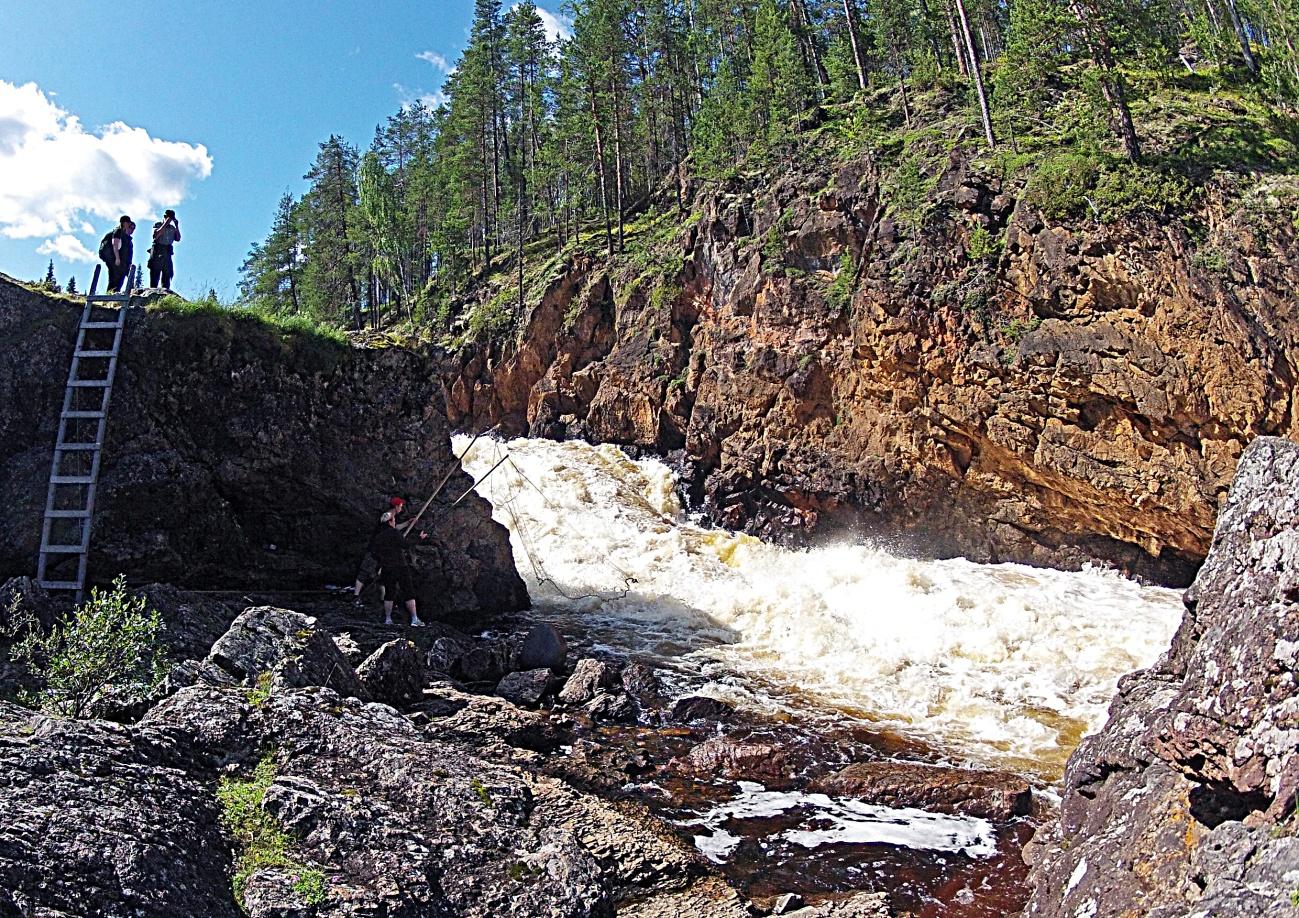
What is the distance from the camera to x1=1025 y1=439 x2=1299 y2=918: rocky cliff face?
353cm

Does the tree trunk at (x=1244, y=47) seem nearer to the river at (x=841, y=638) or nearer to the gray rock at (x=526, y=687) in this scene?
the river at (x=841, y=638)

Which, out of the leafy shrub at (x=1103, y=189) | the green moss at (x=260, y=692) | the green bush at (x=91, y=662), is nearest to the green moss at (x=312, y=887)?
the green moss at (x=260, y=692)

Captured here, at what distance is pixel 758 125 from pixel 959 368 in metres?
21.8

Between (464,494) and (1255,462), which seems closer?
(1255,462)

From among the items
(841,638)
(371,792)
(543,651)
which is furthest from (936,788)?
(543,651)

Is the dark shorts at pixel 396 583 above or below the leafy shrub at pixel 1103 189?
below

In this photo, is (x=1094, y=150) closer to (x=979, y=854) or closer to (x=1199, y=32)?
(x=1199, y=32)

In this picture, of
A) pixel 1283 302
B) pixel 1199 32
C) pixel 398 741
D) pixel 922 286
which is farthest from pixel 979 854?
pixel 1199 32

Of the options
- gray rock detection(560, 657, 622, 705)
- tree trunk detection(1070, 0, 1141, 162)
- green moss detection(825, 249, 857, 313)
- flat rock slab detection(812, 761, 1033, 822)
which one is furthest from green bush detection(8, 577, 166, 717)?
tree trunk detection(1070, 0, 1141, 162)

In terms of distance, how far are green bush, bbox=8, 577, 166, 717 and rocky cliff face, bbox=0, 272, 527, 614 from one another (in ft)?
16.8

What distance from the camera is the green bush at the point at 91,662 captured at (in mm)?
6164

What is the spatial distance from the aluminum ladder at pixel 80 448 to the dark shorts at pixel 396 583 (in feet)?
14.1

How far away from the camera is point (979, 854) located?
7.17 metres

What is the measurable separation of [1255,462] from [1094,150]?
18.3 meters
